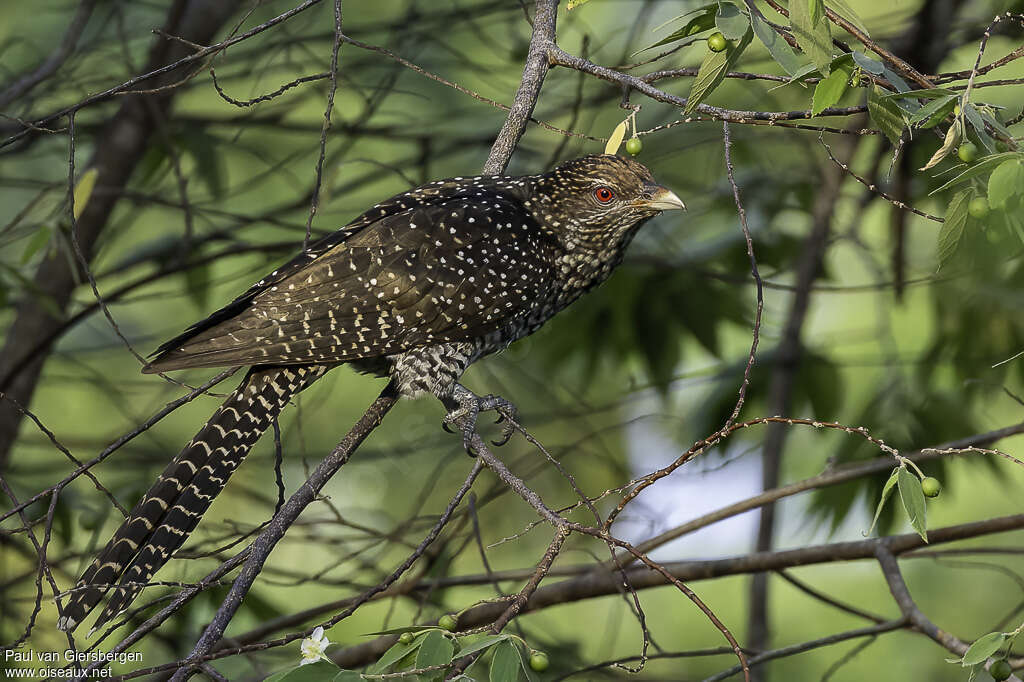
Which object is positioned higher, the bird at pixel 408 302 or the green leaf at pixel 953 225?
the bird at pixel 408 302

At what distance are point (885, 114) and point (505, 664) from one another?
142 cm

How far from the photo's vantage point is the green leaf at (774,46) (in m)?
2.01

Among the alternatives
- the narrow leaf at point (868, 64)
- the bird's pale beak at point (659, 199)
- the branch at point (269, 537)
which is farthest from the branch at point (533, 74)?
the narrow leaf at point (868, 64)

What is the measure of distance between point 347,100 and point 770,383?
15.3 feet

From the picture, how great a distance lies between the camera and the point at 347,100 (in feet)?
26.9

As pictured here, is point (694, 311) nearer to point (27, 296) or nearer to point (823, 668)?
point (27, 296)

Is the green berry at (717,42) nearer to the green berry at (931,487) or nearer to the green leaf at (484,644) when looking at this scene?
the green berry at (931,487)

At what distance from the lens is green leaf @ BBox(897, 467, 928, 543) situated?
1951 mm

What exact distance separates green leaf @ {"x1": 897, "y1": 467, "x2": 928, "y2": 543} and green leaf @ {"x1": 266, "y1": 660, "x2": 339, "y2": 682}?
3.76 feet

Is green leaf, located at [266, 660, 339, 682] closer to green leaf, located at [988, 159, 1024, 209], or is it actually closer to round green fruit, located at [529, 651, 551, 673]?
round green fruit, located at [529, 651, 551, 673]

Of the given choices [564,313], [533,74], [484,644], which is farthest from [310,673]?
[564,313]

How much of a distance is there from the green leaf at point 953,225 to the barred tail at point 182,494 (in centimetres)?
209

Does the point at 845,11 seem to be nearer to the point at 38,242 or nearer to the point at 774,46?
the point at 774,46

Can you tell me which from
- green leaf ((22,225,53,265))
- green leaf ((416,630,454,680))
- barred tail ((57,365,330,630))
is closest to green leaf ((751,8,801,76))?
green leaf ((416,630,454,680))
